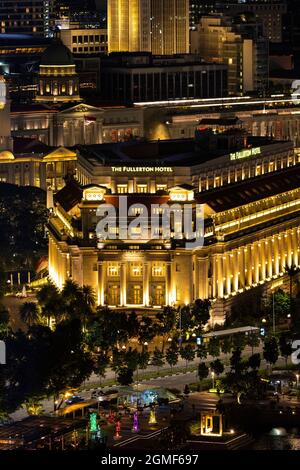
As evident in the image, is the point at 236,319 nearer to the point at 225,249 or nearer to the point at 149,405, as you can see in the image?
the point at 225,249

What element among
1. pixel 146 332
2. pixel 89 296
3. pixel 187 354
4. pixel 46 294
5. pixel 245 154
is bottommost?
pixel 187 354

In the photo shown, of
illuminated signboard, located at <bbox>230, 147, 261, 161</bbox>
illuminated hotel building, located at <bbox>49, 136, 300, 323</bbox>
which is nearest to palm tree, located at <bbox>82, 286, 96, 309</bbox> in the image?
illuminated hotel building, located at <bbox>49, 136, 300, 323</bbox>

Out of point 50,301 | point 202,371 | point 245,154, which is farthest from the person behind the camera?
point 245,154

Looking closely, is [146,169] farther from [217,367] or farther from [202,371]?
[202,371]

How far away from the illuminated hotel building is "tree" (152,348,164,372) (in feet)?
35.1

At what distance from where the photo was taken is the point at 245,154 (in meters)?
154

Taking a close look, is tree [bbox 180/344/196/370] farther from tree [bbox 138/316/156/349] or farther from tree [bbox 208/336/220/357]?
tree [bbox 138/316/156/349]

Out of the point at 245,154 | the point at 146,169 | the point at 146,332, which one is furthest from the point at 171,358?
the point at 245,154

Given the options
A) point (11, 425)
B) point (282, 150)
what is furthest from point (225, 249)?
point (11, 425)

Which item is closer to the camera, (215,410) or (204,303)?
(215,410)

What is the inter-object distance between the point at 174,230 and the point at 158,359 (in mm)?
14919

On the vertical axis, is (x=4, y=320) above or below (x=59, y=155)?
above
